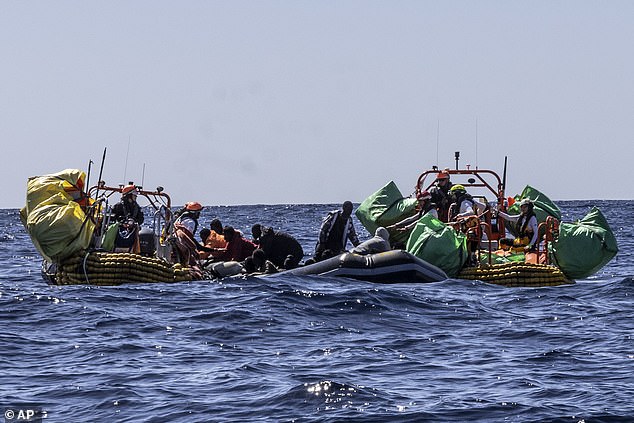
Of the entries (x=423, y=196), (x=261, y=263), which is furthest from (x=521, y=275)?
(x=261, y=263)

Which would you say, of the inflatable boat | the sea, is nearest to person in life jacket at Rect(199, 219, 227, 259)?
the sea

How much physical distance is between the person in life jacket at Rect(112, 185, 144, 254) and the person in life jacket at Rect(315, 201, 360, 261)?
10.4 feet

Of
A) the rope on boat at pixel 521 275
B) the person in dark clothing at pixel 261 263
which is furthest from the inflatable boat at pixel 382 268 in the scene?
the rope on boat at pixel 521 275

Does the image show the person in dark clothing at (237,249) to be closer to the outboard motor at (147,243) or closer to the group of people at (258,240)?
the group of people at (258,240)

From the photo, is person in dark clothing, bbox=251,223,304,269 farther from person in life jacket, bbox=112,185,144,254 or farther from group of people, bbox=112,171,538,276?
person in life jacket, bbox=112,185,144,254

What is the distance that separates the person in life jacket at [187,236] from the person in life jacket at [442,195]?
4642 mm

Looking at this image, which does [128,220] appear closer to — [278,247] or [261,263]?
[261,263]

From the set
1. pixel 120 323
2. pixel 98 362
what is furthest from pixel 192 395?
pixel 120 323

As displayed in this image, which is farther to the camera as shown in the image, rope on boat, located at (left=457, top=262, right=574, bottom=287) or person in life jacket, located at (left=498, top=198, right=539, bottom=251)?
person in life jacket, located at (left=498, top=198, right=539, bottom=251)

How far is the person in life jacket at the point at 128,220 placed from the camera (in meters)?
19.1

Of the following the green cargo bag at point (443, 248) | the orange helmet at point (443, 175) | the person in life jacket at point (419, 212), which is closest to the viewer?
the green cargo bag at point (443, 248)

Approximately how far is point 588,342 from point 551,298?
4.41 metres

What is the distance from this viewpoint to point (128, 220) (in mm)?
19484

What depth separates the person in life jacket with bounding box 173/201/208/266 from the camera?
19.4 meters
